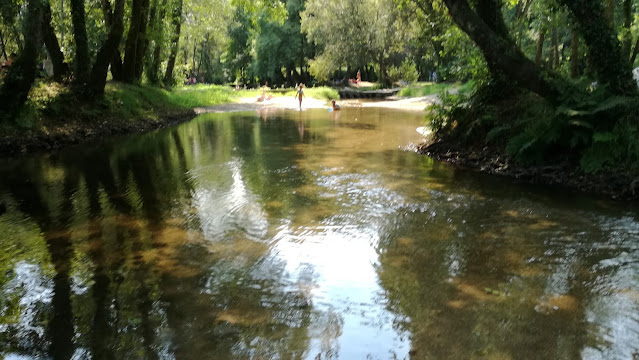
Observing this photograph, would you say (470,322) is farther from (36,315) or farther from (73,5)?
(73,5)

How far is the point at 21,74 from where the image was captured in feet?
43.1

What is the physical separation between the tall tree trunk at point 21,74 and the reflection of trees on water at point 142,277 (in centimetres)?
403

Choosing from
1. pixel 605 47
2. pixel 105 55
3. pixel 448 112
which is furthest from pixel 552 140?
pixel 105 55

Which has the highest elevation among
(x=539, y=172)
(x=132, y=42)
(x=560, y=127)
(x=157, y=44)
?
(x=157, y=44)

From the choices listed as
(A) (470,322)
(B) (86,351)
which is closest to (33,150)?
(B) (86,351)

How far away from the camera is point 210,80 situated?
80250 mm

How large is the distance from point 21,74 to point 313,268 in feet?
38.8

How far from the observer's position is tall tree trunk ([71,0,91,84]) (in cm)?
1592

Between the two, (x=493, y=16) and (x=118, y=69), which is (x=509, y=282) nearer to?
(x=493, y=16)

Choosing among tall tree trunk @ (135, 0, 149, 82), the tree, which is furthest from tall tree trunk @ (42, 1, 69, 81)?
the tree

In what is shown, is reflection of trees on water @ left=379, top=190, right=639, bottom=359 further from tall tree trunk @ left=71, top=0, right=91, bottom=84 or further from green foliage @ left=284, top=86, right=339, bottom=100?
green foliage @ left=284, top=86, right=339, bottom=100

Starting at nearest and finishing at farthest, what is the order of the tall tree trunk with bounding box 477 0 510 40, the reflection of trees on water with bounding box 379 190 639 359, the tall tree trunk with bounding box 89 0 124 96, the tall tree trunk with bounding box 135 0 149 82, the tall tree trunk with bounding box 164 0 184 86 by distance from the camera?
the reflection of trees on water with bounding box 379 190 639 359
the tall tree trunk with bounding box 477 0 510 40
the tall tree trunk with bounding box 89 0 124 96
the tall tree trunk with bounding box 135 0 149 82
the tall tree trunk with bounding box 164 0 184 86

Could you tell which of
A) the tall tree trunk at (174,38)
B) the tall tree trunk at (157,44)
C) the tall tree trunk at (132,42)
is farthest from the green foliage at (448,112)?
the tall tree trunk at (174,38)

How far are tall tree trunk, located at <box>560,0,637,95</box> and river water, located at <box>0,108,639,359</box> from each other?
9.16 feet
